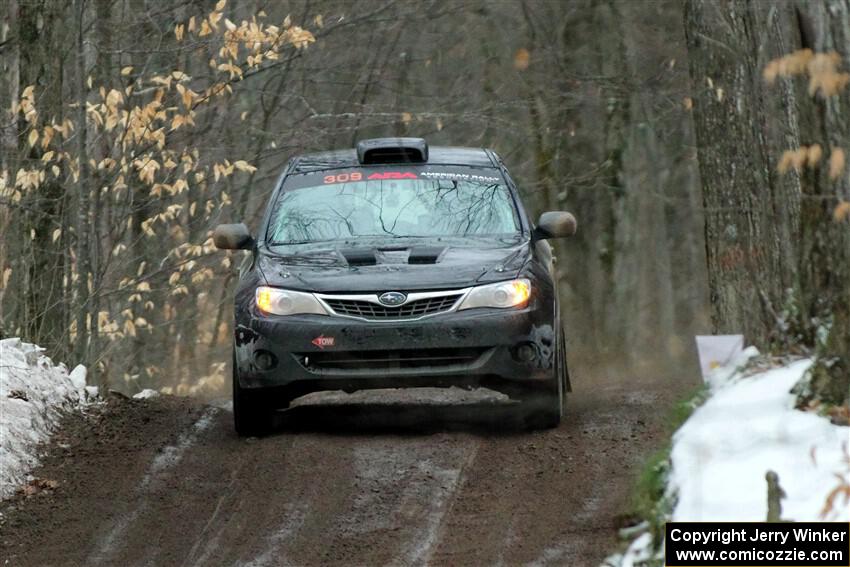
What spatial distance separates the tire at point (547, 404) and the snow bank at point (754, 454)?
2.70m

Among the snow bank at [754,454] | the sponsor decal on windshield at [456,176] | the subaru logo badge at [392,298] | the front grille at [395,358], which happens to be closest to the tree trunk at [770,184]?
the snow bank at [754,454]

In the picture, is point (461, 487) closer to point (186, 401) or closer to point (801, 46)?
point (801, 46)

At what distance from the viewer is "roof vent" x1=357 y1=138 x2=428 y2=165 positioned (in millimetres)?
11516

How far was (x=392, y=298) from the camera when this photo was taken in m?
9.73

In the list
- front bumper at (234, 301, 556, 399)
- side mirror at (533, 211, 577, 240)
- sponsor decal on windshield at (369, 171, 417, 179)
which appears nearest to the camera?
front bumper at (234, 301, 556, 399)

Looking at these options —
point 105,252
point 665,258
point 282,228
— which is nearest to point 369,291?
point 282,228

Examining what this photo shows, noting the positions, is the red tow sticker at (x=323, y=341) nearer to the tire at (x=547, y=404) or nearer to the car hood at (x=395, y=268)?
the car hood at (x=395, y=268)

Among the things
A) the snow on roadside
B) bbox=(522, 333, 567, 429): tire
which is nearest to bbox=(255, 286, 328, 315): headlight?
bbox=(522, 333, 567, 429): tire

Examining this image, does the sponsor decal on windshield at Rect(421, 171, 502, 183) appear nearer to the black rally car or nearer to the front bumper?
the black rally car

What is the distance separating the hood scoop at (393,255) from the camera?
32.8ft

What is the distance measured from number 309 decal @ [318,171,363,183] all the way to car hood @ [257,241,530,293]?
44.8 inches

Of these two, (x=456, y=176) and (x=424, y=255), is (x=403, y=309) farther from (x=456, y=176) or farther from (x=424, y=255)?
(x=456, y=176)

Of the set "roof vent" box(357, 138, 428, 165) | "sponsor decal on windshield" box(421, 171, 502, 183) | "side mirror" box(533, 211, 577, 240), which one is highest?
"roof vent" box(357, 138, 428, 165)

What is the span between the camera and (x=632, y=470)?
28.6 feet
